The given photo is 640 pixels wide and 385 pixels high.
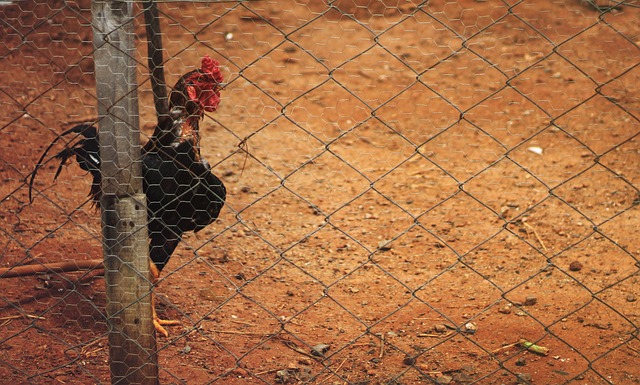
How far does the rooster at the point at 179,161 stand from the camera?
9.82 ft

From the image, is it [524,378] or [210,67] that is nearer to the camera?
[524,378]

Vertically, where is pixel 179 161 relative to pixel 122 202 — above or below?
below

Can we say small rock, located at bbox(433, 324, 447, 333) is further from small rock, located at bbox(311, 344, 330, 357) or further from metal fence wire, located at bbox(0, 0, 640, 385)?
small rock, located at bbox(311, 344, 330, 357)

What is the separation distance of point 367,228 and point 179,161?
4.79ft

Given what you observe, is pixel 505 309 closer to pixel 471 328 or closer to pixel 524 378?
pixel 471 328

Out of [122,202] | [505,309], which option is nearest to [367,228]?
[505,309]

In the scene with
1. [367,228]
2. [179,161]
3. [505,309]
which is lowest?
[367,228]

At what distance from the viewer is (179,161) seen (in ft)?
10.1

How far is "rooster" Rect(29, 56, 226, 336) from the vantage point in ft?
9.82

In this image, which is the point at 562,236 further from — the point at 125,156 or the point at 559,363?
the point at 125,156

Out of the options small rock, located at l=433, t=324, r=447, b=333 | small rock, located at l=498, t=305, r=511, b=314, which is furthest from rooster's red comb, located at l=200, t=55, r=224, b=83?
small rock, located at l=498, t=305, r=511, b=314

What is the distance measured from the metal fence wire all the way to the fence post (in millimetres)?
32

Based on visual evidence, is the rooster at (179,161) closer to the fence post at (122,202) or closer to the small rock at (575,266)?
the fence post at (122,202)

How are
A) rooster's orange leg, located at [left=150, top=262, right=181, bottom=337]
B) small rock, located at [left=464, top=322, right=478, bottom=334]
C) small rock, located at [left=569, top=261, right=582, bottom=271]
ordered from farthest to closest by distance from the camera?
small rock, located at [left=569, top=261, right=582, bottom=271] → rooster's orange leg, located at [left=150, top=262, right=181, bottom=337] → small rock, located at [left=464, top=322, right=478, bottom=334]
